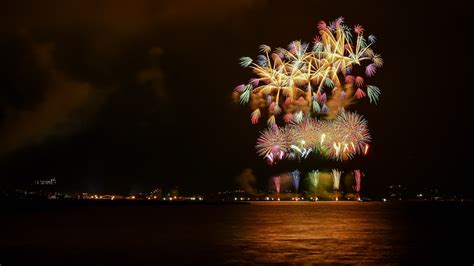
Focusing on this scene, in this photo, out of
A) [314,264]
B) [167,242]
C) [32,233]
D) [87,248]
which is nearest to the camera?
[314,264]

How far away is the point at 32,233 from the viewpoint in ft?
157

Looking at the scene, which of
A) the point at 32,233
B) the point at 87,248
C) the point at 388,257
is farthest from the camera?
the point at 32,233

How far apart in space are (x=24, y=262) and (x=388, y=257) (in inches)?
717

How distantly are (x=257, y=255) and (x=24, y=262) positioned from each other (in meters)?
11.6

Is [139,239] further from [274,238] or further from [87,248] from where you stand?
[274,238]

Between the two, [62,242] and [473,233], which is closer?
[62,242]

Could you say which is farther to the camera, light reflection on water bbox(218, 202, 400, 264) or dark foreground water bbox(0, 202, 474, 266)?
→ light reflection on water bbox(218, 202, 400, 264)

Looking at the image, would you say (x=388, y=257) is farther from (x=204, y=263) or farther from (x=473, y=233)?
(x=473, y=233)

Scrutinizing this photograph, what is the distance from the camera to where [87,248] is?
36.0 metres

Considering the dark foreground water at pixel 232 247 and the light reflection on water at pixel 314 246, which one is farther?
the light reflection on water at pixel 314 246

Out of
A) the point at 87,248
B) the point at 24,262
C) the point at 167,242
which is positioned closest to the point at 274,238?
the point at 167,242

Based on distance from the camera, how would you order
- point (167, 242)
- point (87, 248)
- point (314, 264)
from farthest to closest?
point (167, 242), point (87, 248), point (314, 264)

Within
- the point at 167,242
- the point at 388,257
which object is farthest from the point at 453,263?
the point at 167,242

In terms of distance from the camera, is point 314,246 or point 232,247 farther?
point 232,247
